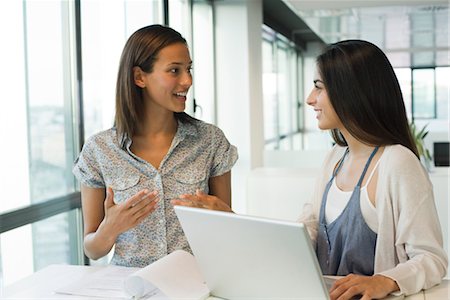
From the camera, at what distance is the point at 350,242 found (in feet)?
4.97

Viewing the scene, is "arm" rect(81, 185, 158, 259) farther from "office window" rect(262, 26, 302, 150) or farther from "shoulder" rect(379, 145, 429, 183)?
"office window" rect(262, 26, 302, 150)

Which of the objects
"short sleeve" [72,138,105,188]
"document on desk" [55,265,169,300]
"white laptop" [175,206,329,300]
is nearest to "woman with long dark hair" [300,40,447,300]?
"white laptop" [175,206,329,300]

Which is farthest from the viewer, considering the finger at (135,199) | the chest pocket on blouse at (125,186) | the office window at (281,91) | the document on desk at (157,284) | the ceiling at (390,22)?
the office window at (281,91)

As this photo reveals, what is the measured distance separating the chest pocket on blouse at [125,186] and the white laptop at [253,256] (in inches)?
17.8

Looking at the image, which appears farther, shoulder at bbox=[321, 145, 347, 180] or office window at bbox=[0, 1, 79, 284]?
office window at bbox=[0, 1, 79, 284]

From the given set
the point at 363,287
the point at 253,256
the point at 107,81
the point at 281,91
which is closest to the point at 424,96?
the point at 281,91

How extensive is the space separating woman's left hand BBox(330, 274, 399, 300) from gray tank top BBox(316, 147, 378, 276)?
0.21 m

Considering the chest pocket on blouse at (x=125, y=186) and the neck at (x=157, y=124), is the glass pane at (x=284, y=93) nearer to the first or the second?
the neck at (x=157, y=124)

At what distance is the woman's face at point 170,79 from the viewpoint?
1.72m

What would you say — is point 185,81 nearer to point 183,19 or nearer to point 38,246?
point 38,246

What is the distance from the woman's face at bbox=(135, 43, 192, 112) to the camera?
172cm

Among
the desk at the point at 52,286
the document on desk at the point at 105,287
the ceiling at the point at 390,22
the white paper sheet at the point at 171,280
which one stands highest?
the ceiling at the point at 390,22

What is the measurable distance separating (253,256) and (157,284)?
0.83 feet

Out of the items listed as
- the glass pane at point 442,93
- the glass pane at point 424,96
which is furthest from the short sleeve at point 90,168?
the glass pane at point 442,93
